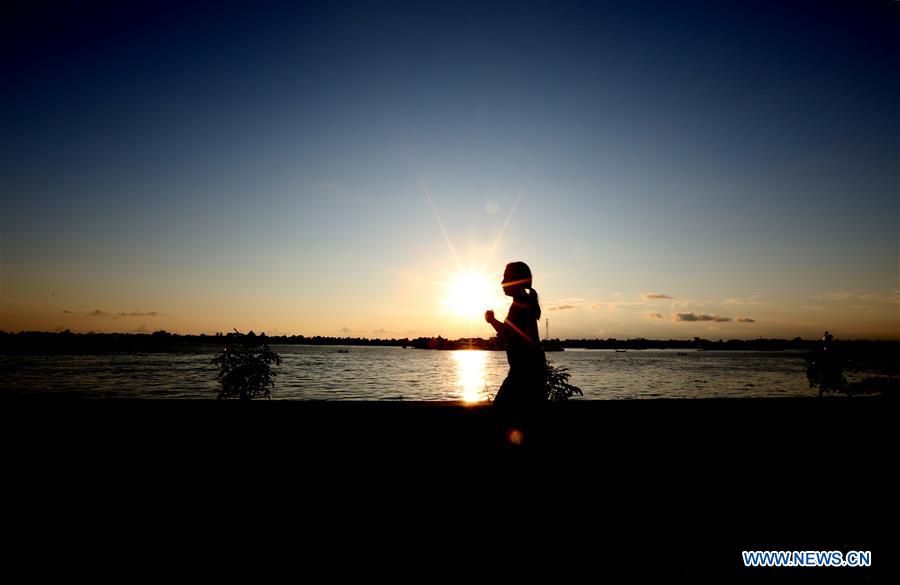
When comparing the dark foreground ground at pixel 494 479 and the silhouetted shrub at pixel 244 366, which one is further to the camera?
the silhouetted shrub at pixel 244 366

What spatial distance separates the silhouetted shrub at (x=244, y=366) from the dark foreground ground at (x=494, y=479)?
16.0 feet

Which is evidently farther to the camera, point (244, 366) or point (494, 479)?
point (244, 366)

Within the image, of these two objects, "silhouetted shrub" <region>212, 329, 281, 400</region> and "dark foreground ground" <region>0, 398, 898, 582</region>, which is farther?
"silhouetted shrub" <region>212, 329, 281, 400</region>

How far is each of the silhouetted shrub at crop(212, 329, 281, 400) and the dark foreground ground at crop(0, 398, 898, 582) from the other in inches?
192

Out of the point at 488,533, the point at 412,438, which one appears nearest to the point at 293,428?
the point at 412,438

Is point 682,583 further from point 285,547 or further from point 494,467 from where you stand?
point 285,547

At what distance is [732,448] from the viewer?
605 centimetres

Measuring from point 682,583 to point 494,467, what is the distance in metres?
2.24

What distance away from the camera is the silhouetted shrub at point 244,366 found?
1260 centimetres

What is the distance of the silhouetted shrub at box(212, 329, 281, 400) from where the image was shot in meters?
12.6

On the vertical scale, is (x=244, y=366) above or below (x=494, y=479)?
above

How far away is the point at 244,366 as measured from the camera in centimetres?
1277

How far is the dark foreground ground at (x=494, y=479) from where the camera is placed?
3.38 meters

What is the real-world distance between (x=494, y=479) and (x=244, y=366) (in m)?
10.5
